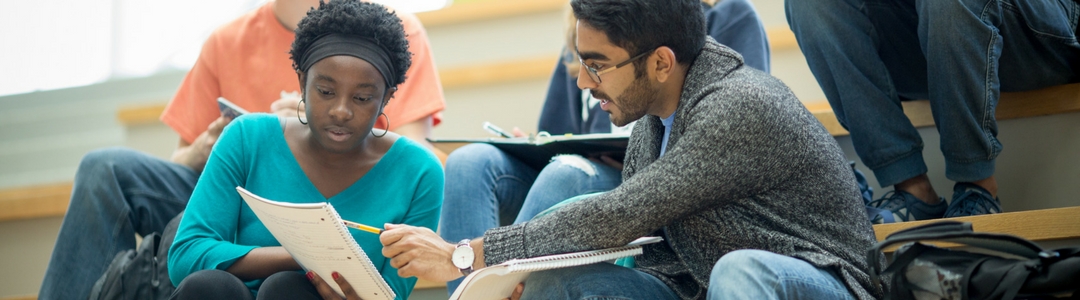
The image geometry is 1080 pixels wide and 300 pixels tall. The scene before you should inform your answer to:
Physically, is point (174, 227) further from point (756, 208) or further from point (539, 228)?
point (756, 208)

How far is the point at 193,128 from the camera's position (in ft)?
6.06

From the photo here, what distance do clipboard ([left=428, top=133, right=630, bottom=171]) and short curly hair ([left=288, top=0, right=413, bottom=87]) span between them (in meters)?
0.31

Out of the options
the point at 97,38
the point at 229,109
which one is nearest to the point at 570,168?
the point at 229,109

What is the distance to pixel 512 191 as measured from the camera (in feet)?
5.41

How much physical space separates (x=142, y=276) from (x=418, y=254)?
558mm

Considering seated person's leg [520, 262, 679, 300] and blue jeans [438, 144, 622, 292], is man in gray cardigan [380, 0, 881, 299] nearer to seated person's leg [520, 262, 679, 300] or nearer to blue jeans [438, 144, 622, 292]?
seated person's leg [520, 262, 679, 300]

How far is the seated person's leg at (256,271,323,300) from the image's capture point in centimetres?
115

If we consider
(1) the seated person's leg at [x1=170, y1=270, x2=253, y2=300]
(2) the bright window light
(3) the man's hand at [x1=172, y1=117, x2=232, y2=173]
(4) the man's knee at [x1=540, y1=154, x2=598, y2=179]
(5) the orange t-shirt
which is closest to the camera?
(1) the seated person's leg at [x1=170, y1=270, x2=253, y2=300]

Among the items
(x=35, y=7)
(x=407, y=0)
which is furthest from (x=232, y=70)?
(x=35, y=7)

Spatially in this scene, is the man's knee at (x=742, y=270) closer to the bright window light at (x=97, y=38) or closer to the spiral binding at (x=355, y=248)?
the spiral binding at (x=355, y=248)

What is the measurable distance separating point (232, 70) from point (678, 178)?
3.92ft

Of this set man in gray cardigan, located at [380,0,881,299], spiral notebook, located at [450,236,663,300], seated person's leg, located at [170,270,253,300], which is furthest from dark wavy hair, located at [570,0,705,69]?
seated person's leg, located at [170,270,253,300]

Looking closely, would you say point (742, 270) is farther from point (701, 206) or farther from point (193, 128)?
point (193, 128)

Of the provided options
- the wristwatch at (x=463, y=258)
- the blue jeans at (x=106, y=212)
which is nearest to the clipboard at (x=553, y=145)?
the wristwatch at (x=463, y=258)
